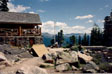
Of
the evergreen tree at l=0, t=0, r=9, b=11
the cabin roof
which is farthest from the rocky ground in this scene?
the evergreen tree at l=0, t=0, r=9, b=11

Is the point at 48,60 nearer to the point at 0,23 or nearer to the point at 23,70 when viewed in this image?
the point at 23,70

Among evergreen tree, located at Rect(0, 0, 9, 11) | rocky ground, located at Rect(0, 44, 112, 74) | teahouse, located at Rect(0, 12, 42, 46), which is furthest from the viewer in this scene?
evergreen tree, located at Rect(0, 0, 9, 11)

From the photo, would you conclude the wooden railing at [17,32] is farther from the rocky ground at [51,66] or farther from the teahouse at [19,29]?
the rocky ground at [51,66]

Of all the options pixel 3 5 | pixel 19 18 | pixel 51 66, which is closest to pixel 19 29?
pixel 19 18

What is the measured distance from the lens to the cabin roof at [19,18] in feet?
73.3

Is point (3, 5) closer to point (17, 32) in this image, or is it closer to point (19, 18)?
point (19, 18)

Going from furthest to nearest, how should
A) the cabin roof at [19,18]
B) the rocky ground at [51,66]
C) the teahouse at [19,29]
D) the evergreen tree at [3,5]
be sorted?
1. the evergreen tree at [3,5]
2. the cabin roof at [19,18]
3. the teahouse at [19,29]
4. the rocky ground at [51,66]

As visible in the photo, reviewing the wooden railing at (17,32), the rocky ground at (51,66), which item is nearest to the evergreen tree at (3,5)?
the wooden railing at (17,32)

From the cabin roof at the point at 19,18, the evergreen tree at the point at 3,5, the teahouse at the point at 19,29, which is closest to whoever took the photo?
the teahouse at the point at 19,29

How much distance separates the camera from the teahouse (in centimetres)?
2127

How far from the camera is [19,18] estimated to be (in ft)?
77.8

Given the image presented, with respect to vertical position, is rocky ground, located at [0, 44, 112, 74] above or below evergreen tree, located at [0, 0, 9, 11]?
below

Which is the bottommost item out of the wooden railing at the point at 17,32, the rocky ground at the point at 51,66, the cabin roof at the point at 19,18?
the rocky ground at the point at 51,66

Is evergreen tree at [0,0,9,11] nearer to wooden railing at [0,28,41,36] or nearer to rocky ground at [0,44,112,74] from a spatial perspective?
wooden railing at [0,28,41,36]
